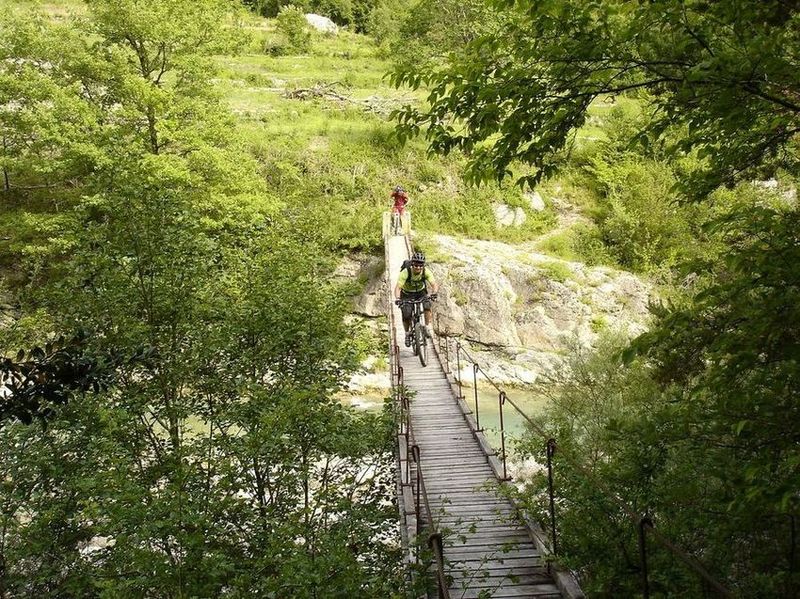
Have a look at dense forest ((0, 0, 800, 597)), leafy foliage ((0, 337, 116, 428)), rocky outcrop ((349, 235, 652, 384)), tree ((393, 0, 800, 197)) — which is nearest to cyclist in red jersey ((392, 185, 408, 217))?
rocky outcrop ((349, 235, 652, 384))

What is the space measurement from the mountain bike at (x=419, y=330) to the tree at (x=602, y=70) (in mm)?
6669

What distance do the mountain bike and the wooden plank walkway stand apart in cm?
83

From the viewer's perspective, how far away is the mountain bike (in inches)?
410

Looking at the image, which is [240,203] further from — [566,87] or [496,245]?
[566,87]

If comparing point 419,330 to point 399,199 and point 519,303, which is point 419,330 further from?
point 519,303

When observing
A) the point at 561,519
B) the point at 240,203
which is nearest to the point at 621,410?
the point at 561,519

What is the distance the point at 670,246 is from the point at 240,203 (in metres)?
15.1

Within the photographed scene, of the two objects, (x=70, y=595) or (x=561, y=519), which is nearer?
(x=561, y=519)

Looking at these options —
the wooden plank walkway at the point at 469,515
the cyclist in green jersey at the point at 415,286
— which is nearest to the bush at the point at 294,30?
the cyclist in green jersey at the point at 415,286

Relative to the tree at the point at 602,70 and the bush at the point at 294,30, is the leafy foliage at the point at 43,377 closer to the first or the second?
the tree at the point at 602,70

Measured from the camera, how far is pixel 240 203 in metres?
16.3

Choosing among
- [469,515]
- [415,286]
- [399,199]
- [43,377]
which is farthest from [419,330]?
[399,199]

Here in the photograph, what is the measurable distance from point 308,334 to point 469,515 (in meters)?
3.54

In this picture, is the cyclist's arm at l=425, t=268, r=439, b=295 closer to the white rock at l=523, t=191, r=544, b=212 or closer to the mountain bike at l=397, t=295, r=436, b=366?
the mountain bike at l=397, t=295, r=436, b=366
